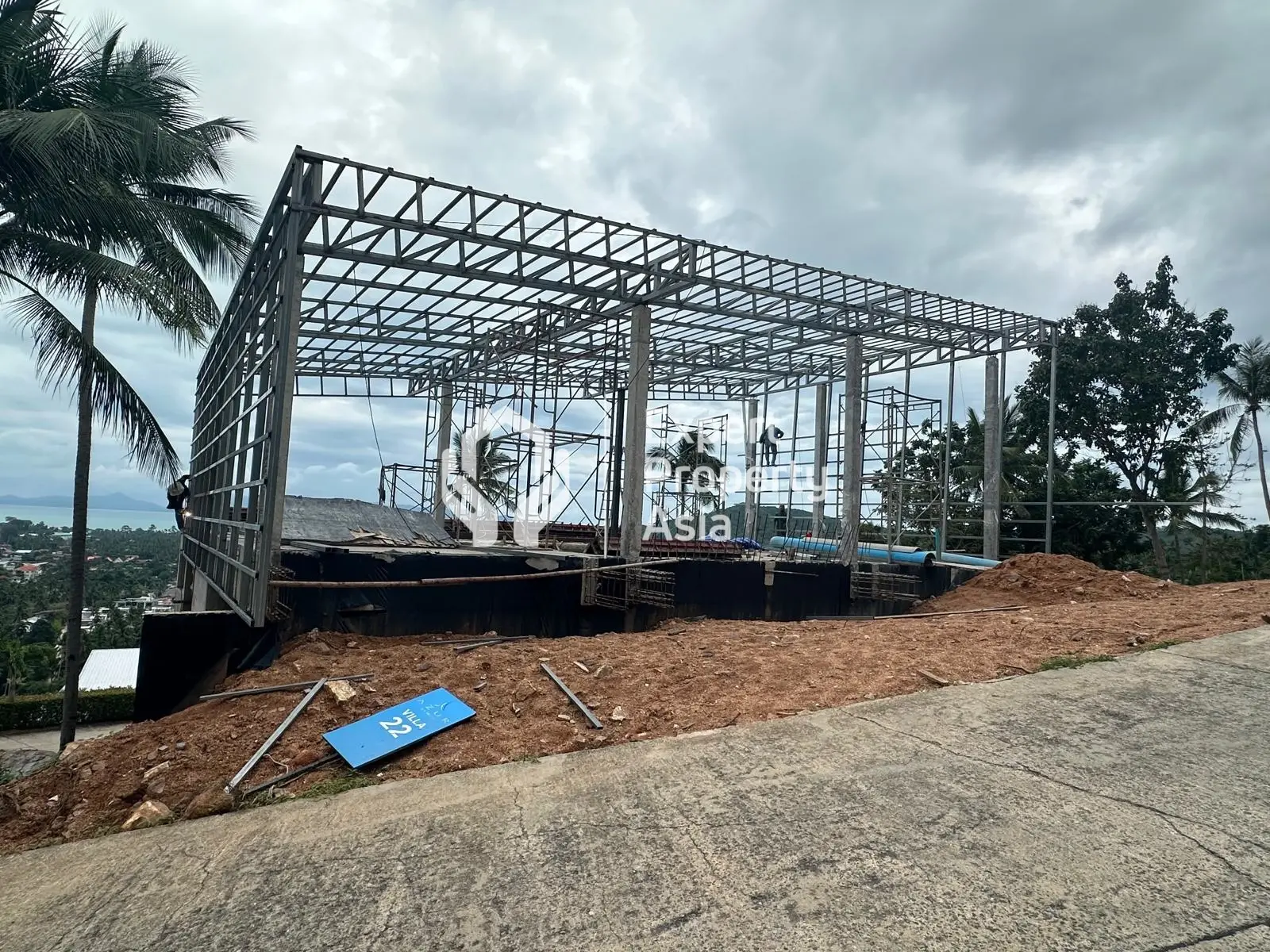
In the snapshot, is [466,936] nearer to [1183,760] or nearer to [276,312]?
[1183,760]

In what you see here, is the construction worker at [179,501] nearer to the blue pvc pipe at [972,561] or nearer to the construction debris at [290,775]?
the construction debris at [290,775]

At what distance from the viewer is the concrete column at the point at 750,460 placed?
2022 centimetres

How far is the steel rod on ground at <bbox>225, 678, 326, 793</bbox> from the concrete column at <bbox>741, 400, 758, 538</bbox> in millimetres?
14792

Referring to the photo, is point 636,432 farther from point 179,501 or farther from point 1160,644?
point 179,501

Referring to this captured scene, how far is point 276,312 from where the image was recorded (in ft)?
26.8

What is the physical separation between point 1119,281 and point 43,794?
2642 cm

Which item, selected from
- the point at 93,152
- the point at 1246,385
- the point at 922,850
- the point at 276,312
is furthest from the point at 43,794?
the point at 1246,385

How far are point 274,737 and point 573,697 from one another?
2.24 m

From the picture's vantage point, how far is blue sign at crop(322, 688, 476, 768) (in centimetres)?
525

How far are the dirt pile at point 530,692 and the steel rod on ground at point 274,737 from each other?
0.20ft

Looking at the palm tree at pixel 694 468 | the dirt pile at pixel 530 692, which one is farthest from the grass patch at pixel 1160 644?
the palm tree at pixel 694 468

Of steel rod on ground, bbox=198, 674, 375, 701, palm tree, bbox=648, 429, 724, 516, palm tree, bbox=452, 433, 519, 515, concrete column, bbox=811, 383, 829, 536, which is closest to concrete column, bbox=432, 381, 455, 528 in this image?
palm tree, bbox=452, 433, 519, 515

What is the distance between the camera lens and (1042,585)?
13070 mm

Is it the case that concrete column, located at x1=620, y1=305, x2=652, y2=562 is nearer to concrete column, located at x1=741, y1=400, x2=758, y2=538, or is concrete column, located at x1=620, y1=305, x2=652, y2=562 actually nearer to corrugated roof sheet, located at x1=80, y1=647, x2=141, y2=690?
concrete column, located at x1=741, y1=400, x2=758, y2=538
